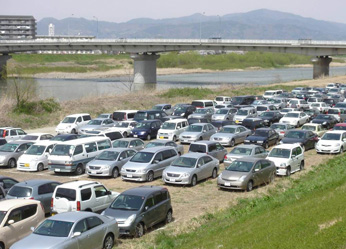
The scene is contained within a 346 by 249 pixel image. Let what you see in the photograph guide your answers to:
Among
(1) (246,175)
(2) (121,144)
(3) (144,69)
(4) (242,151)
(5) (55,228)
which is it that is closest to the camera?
(5) (55,228)

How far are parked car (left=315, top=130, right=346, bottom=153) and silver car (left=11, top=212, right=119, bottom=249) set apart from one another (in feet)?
58.5

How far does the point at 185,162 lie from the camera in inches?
895

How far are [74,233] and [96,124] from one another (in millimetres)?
24569

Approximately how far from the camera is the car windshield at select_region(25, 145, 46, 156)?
86.4 feet

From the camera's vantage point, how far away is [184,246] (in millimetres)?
13039

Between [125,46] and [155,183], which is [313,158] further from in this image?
[125,46]

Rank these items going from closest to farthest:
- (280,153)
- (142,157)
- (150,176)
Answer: (150,176) → (142,157) → (280,153)

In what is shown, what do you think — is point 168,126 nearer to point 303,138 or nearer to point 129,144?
point 129,144

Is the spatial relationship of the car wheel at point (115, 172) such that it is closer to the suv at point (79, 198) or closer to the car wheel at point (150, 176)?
the car wheel at point (150, 176)

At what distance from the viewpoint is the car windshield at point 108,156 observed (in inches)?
963

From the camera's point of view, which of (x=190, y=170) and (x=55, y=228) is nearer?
(x=55, y=228)

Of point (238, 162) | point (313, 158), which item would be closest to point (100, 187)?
point (238, 162)

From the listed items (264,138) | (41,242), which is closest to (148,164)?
(264,138)

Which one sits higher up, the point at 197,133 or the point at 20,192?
the point at 20,192
